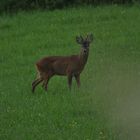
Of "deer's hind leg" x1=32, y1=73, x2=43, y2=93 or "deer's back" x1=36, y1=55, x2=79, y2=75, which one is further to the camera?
"deer's hind leg" x1=32, y1=73, x2=43, y2=93

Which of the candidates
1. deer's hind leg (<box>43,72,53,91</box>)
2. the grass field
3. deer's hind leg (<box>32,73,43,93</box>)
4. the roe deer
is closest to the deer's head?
the roe deer

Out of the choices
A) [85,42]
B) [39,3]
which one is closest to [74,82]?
[85,42]

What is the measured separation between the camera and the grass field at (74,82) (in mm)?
14133

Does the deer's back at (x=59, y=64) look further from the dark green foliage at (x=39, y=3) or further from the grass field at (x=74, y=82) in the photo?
the dark green foliage at (x=39, y=3)

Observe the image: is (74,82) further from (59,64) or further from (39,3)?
(39,3)

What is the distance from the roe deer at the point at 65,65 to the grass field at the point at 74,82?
11.6 inches

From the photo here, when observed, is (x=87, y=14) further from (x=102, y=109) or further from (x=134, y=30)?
(x=102, y=109)

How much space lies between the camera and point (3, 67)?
2230cm

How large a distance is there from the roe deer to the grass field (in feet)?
0.96

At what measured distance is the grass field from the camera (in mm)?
14133

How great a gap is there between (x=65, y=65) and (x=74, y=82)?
1161mm

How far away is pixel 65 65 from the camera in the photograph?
725 inches

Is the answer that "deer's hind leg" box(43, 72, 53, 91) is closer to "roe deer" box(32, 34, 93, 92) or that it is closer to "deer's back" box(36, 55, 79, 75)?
"roe deer" box(32, 34, 93, 92)

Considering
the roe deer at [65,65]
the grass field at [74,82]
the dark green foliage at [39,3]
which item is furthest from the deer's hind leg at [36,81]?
the dark green foliage at [39,3]
